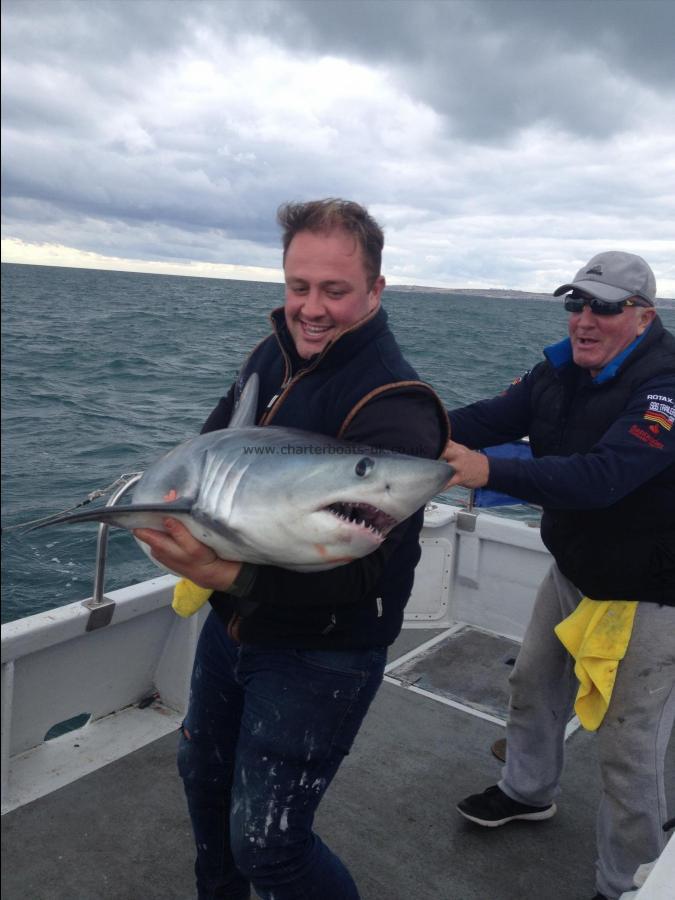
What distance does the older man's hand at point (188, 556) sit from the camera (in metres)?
1.71

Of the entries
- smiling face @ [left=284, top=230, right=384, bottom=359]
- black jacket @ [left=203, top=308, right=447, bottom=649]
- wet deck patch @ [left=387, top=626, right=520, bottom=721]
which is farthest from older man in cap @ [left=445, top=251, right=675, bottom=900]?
wet deck patch @ [left=387, top=626, right=520, bottom=721]

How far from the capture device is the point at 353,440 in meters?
1.88

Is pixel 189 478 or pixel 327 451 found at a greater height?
pixel 327 451

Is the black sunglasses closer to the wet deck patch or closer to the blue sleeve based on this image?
the blue sleeve

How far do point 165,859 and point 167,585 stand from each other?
1.27 metres

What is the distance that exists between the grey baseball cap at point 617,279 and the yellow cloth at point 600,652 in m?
1.18

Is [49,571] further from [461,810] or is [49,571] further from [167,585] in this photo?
[461,810]

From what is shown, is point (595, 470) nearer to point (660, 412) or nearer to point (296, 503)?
point (660, 412)

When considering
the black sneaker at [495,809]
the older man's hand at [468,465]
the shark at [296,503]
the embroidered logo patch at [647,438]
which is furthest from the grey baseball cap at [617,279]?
the black sneaker at [495,809]

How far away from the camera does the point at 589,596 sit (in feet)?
9.53

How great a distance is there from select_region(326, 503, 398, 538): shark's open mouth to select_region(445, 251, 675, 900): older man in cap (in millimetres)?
743

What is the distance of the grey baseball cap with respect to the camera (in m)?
2.92

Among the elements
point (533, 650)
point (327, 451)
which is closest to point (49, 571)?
point (533, 650)

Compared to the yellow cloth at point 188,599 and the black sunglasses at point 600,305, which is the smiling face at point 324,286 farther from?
the black sunglasses at point 600,305
